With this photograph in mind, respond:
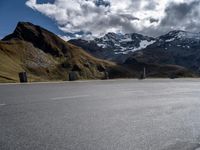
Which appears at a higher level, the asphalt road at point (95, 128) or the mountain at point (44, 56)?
the mountain at point (44, 56)

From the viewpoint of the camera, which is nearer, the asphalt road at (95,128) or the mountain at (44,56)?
the asphalt road at (95,128)

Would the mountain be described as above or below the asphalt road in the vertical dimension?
above

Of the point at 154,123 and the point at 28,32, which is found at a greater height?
the point at 28,32

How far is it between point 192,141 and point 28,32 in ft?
505

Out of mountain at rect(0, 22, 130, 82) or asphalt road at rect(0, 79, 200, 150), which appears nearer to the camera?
asphalt road at rect(0, 79, 200, 150)

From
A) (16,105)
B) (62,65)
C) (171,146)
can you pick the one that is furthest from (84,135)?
(62,65)

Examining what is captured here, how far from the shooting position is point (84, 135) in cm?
526

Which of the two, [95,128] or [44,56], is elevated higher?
[44,56]

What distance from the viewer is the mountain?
10979 cm

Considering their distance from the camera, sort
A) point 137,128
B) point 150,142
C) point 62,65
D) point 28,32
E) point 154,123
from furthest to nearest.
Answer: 1. point 28,32
2. point 62,65
3. point 154,123
4. point 137,128
5. point 150,142

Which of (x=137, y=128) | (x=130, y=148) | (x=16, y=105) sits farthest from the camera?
(x=16, y=105)

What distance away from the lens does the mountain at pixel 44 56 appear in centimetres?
10979

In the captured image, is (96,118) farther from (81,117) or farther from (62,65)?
(62,65)

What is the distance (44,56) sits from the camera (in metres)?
130
